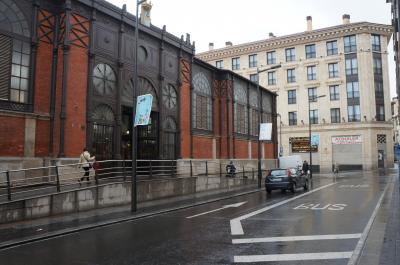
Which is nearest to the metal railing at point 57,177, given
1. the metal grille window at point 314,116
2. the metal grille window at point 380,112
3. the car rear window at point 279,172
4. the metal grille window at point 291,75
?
the car rear window at point 279,172

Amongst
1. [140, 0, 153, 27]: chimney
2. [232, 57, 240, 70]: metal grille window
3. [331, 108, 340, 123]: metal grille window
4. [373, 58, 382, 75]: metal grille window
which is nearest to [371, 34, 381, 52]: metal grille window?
[373, 58, 382, 75]: metal grille window

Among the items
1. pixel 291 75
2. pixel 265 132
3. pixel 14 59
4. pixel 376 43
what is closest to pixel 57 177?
pixel 14 59

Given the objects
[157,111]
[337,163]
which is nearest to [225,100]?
[157,111]

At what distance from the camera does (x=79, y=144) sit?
17.9m

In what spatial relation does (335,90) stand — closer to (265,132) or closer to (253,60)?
(253,60)

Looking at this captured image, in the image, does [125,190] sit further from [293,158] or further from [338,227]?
[293,158]

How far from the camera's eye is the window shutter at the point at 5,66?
15641 mm

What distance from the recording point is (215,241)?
29.5 ft

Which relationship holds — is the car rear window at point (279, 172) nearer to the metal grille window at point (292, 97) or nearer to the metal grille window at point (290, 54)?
the metal grille window at point (292, 97)

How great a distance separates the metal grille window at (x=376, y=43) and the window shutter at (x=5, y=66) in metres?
54.7

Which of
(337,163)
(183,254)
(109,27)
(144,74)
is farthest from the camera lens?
(337,163)

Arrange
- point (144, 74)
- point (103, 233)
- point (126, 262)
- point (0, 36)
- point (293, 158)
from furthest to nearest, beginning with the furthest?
point (293, 158)
point (144, 74)
point (0, 36)
point (103, 233)
point (126, 262)

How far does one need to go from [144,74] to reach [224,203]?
9535mm

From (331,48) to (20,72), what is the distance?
52.8 m
